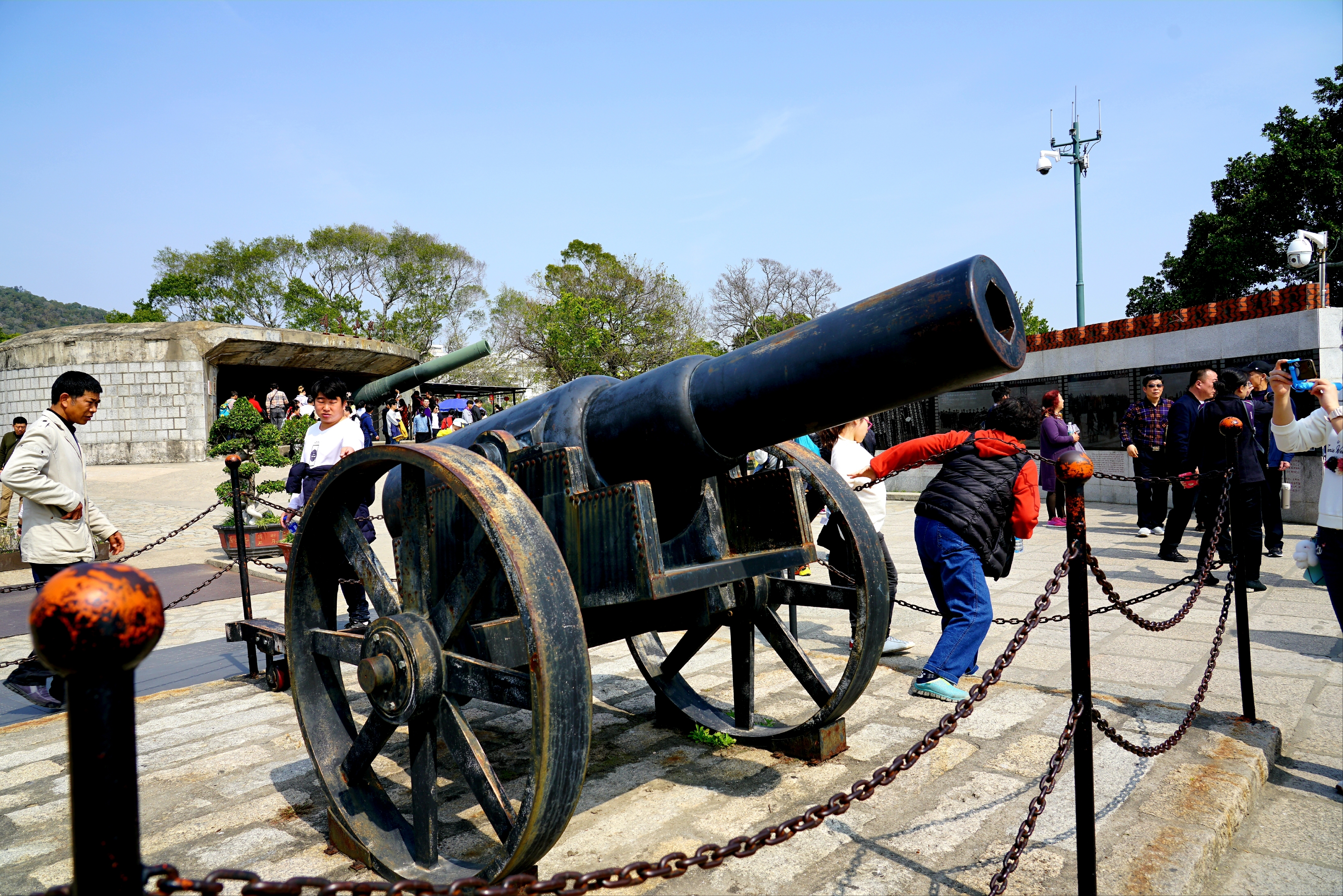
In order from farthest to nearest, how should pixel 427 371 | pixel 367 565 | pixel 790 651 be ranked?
pixel 427 371 → pixel 790 651 → pixel 367 565

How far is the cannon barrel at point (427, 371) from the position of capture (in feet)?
18.2

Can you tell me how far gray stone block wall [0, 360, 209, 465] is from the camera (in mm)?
22844

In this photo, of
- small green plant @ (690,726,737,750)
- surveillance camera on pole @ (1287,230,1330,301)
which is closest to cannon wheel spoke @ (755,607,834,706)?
small green plant @ (690,726,737,750)

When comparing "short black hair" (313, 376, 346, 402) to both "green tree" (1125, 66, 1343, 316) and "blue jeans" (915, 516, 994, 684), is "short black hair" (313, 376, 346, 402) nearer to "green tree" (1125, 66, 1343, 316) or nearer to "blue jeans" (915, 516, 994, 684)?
"blue jeans" (915, 516, 994, 684)

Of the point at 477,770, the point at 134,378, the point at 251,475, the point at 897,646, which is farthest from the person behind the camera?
the point at 134,378

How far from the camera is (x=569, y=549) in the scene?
2.68m

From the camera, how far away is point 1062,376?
13.7m

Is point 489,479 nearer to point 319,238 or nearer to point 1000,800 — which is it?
point 1000,800

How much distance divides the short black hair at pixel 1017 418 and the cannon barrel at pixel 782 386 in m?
2.06

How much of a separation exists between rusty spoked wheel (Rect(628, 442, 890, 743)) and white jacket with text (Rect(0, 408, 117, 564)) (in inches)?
124

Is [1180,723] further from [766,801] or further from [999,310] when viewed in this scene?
[999,310]

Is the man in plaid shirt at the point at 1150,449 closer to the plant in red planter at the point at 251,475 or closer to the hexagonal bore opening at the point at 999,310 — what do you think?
the hexagonal bore opening at the point at 999,310

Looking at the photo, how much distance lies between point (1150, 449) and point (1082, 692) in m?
8.43

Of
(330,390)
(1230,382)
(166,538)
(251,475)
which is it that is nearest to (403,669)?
(330,390)
